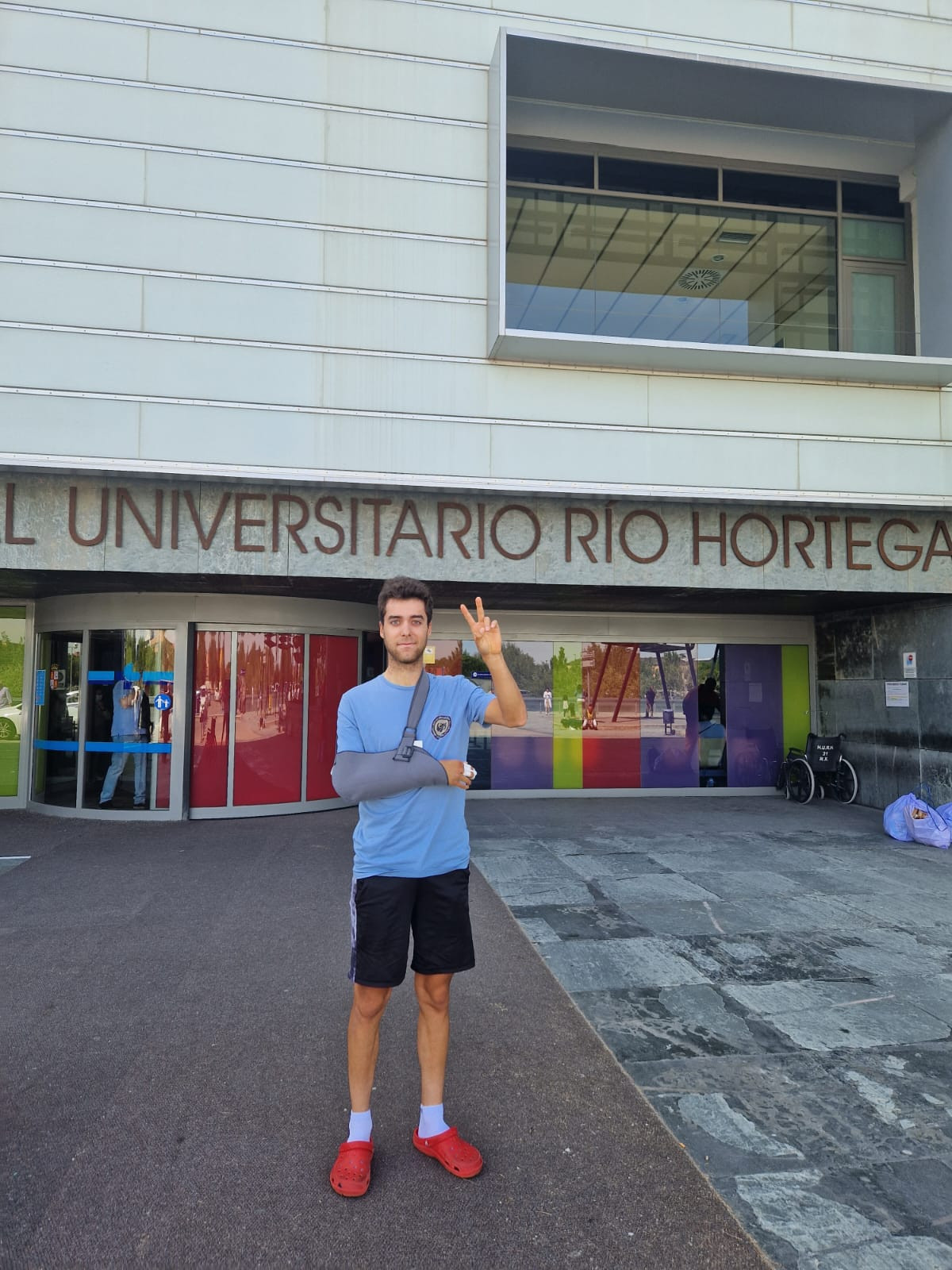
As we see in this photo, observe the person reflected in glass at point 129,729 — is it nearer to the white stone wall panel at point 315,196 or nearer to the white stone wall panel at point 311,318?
the white stone wall panel at point 311,318

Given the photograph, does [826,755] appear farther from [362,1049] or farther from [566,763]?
[362,1049]

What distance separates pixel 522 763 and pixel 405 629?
9081mm

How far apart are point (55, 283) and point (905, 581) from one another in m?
9.39

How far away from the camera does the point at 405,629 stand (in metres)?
2.74

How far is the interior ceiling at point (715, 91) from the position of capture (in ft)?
26.8

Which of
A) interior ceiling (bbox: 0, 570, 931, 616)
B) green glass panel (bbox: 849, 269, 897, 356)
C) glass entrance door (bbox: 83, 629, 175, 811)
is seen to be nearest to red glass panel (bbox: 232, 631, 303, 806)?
interior ceiling (bbox: 0, 570, 931, 616)

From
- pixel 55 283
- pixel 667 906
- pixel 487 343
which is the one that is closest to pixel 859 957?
pixel 667 906

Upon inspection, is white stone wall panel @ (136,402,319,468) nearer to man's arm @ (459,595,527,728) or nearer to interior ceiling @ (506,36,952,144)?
interior ceiling @ (506,36,952,144)

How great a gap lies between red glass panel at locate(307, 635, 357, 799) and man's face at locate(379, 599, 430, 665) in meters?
7.40

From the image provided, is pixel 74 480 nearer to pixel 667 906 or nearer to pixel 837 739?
pixel 667 906

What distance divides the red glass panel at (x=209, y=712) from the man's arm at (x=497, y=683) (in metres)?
7.27

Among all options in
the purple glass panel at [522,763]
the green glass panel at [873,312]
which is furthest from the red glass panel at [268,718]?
the green glass panel at [873,312]

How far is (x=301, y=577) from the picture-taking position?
316 inches

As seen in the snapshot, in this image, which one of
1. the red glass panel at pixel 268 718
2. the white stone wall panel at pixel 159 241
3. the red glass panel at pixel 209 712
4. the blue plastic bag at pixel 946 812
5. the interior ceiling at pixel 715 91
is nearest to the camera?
the white stone wall panel at pixel 159 241
